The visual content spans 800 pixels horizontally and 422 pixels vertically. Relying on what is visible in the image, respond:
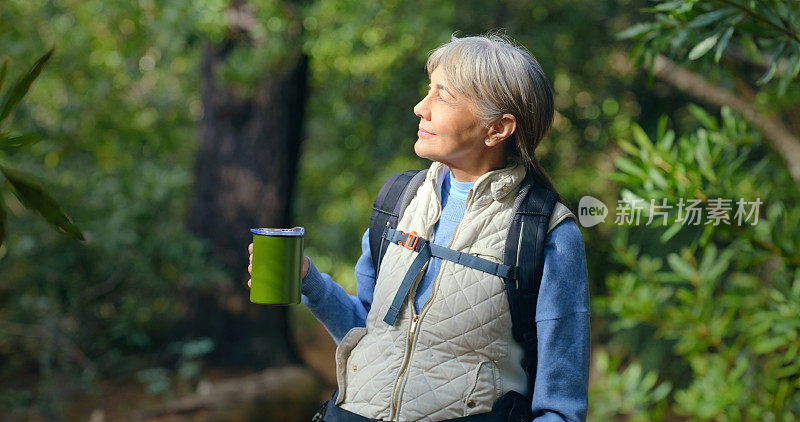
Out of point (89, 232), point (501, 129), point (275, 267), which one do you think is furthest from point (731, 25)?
point (89, 232)

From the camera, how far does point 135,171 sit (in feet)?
16.5

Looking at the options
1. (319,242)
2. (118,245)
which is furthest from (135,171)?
(319,242)

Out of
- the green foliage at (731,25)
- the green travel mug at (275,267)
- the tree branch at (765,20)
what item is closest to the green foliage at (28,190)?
the green travel mug at (275,267)

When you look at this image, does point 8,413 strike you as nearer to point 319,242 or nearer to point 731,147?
point 319,242

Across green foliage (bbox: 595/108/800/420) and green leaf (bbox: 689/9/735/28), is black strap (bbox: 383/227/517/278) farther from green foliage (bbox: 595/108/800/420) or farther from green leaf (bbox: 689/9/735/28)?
green foliage (bbox: 595/108/800/420)

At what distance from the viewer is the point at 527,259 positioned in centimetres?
157

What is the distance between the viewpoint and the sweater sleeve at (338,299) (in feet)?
5.59

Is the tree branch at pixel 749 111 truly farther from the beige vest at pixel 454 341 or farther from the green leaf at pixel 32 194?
the green leaf at pixel 32 194

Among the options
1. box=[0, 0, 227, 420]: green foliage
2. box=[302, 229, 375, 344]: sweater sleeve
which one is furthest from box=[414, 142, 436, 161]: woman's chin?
box=[0, 0, 227, 420]: green foliage

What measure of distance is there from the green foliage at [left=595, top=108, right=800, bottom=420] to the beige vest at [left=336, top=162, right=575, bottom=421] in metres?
1.16

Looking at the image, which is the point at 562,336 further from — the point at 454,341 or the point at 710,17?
the point at 710,17

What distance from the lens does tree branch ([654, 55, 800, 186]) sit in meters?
3.39

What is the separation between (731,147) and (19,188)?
250 cm

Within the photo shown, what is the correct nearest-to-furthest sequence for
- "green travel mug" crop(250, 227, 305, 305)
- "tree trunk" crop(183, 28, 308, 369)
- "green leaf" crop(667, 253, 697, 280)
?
1. "green travel mug" crop(250, 227, 305, 305)
2. "green leaf" crop(667, 253, 697, 280)
3. "tree trunk" crop(183, 28, 308, 369)
